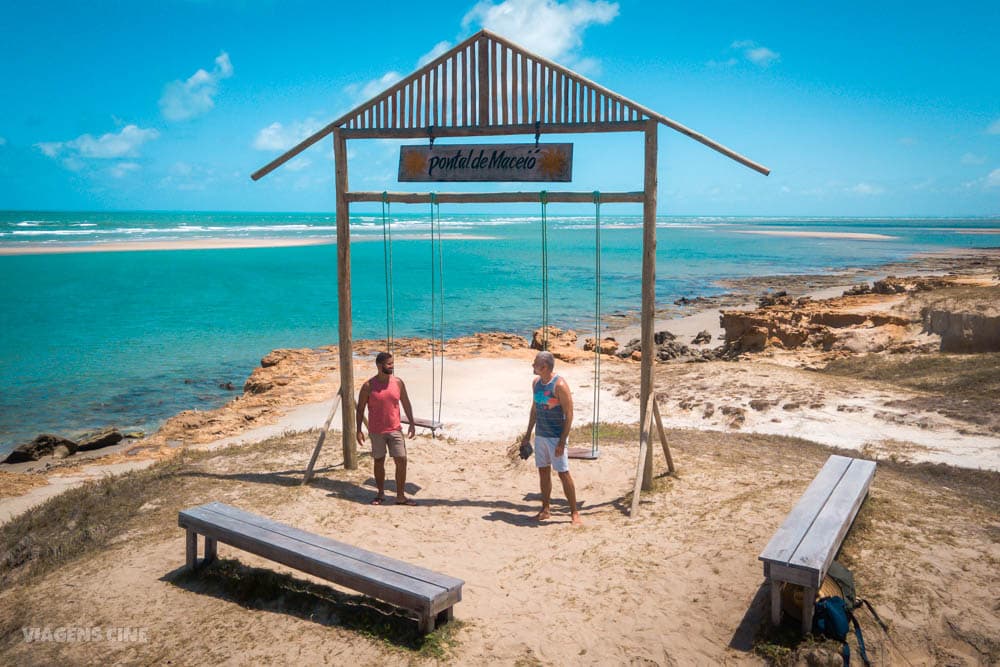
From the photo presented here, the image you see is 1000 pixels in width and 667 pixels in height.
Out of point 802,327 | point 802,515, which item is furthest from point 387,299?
point 802,327

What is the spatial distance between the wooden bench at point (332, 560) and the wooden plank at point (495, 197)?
12.4 ft

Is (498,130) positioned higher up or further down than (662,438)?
higher up

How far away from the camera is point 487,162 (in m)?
7.45

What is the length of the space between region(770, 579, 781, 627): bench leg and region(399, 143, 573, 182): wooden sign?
14.2ft

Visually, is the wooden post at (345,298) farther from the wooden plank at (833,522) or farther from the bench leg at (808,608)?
the bench leg at (808,608)

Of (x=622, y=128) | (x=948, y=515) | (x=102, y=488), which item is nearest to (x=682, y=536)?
(x=948, y=515)

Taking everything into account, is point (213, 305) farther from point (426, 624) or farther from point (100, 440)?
point (426, 624)

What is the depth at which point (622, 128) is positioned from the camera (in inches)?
280

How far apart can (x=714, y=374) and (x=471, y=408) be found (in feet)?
15.2

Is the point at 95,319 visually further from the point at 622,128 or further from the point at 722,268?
the point at 722,268

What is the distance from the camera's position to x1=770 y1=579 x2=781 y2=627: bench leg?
458 centimetres

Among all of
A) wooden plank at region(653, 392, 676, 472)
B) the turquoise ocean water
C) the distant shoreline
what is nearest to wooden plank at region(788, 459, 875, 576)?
wooden plank at region(653, 392, 676, 472)

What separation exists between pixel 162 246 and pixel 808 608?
6576cm

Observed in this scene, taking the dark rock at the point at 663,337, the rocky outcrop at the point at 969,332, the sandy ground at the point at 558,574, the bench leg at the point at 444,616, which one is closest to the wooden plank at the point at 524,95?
the sandy ground at the point at 558,574
